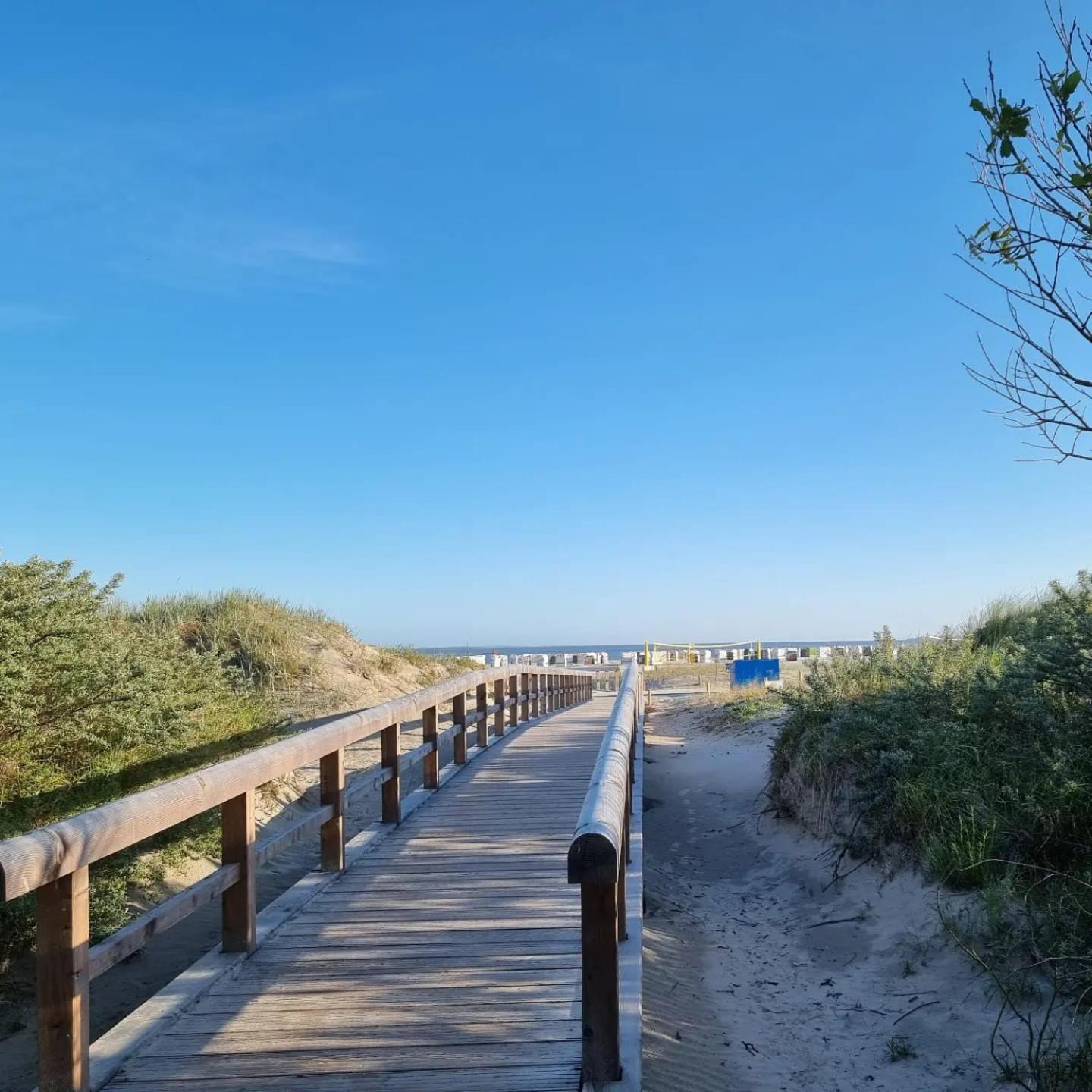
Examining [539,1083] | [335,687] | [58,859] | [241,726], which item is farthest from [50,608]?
[335,687]

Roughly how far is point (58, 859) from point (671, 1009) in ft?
10.6

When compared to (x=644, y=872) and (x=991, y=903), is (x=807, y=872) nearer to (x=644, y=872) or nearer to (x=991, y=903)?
(x=644, y=872)

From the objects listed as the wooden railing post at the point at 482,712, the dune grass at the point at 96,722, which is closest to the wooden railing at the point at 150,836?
the dune grass at the point at 96,722

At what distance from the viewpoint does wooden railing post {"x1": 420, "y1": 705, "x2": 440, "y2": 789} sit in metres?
8.30

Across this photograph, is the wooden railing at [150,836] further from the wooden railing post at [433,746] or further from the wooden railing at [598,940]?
the wooden railing at [598,940]

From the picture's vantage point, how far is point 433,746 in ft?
27.3

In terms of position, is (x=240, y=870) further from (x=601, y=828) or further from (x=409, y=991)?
(x=601, y=828)

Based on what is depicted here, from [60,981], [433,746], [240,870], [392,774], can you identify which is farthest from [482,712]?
[60,981]

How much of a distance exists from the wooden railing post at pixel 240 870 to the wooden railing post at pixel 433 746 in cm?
358

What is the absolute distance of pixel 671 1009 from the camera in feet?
16.5

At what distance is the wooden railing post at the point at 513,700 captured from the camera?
13.9 metres

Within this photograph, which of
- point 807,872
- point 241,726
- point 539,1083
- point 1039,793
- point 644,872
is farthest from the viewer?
point 241,726

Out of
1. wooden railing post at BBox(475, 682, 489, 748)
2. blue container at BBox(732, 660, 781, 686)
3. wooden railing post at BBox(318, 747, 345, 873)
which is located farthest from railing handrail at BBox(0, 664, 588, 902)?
blue container at BBox(732, 660, 781, 686)

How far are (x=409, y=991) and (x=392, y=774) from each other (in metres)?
3.00
